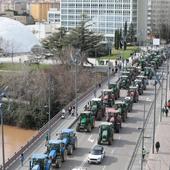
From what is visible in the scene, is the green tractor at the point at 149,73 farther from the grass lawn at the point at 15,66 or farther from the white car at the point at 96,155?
the white car at the point at 96,155

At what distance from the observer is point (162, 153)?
134 feet

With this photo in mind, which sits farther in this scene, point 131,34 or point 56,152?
point 131,34

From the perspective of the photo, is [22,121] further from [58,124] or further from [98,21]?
[98,21]

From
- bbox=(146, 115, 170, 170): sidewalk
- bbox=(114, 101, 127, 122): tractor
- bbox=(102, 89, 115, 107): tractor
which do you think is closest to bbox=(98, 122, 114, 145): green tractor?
bbox=(146, 115, 170, 170): sidewalk

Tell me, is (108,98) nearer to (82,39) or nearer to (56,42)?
(82,39)

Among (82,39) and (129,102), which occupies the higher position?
(82,39)

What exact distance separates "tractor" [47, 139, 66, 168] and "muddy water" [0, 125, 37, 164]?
11.7 m

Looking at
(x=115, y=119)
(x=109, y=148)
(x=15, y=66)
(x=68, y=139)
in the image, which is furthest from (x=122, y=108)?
(x=15, y=66)

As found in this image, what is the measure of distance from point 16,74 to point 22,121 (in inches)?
515

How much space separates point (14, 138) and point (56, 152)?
20.5 metres

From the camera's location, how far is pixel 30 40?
404ft

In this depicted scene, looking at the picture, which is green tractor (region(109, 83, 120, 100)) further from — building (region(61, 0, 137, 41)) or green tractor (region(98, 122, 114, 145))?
building (region(61, 0, 137, 41))

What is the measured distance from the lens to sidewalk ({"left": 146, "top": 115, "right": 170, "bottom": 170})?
124 ft

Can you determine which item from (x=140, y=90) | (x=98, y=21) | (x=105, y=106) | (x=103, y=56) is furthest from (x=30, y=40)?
(x=105, y=106)
